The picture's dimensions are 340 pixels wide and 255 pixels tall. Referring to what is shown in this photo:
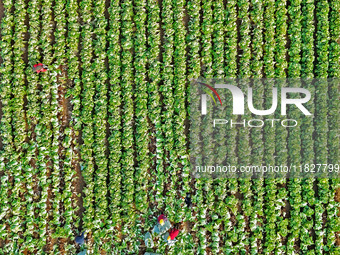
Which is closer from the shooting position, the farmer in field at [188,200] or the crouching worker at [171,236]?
the crouching worker at [171,236]

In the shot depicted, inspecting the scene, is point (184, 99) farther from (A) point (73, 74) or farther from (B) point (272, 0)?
(B) point (272, 0)

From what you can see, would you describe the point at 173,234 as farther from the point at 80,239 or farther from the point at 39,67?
the point at 39,67

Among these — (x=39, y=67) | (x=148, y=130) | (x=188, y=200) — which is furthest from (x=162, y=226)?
(x=39, y=67)

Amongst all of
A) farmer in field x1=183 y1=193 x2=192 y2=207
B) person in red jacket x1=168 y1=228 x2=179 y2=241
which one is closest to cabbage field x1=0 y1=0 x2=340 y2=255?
farmer in field x1=183 y1=193 x2=192 y2=207

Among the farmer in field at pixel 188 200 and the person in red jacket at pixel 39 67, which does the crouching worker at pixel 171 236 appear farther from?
the person in red jacket at pixel 39 67

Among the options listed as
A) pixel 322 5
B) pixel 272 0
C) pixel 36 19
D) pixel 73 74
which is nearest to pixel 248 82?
pixel 272 0

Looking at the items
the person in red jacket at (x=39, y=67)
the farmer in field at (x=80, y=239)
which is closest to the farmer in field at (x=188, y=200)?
the farmer in field at (x=80, y=239)

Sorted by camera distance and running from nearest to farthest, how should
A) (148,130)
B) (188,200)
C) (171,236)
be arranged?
(171,236) → (188,200) → (148,130)

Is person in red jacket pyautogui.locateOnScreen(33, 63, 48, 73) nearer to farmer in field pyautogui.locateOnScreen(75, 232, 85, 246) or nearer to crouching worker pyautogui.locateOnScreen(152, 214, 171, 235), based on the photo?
farmer in field pyautogui.locateOnScreen(75, 232, 85, 246)
